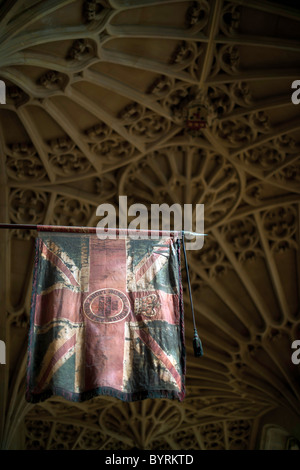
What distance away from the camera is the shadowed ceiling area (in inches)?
440

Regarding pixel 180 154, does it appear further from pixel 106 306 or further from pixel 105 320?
pixel 105 320

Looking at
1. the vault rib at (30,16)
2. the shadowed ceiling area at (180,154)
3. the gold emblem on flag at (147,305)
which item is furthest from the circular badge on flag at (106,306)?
the vault rib at (30,16)

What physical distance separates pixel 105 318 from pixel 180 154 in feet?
23.0

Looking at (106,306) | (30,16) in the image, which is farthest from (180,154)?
(106,306)

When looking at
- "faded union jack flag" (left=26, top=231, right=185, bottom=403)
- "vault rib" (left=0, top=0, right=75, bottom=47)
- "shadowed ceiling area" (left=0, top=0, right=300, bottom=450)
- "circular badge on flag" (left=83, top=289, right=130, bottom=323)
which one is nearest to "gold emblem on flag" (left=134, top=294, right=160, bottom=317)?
"faded union jack flag" (left=26, top=231, right=185, bottom=403)

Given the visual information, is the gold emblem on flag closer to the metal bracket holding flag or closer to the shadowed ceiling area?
the metal bracket holding flag

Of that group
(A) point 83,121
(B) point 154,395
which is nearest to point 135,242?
(B) point 154,395

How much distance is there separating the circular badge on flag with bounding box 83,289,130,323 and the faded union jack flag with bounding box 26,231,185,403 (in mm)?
13

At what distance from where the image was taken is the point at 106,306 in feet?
25.5

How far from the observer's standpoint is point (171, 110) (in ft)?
42.4

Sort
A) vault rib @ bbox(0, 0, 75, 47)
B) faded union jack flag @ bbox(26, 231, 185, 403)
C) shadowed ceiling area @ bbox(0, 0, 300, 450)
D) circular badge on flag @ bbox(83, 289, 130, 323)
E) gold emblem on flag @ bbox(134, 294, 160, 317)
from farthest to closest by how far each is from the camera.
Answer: shadowed ceiling area @ bbox(0, 0, 300, 450), vault rib @ bbox(0, 0, 75, 47), gold emblem on flag @ bbox(134, 294, 160, 317), circular badge on flag @ bbox(83, 289, 130, 323), faded union jack flag @ bbox(26, 231, 185, 403)

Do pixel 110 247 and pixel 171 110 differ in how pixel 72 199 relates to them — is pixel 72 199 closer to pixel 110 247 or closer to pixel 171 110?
pixel 171 110

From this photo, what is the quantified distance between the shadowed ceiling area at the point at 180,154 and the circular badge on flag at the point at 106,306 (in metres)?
4.00

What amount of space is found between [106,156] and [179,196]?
6.61 ft
